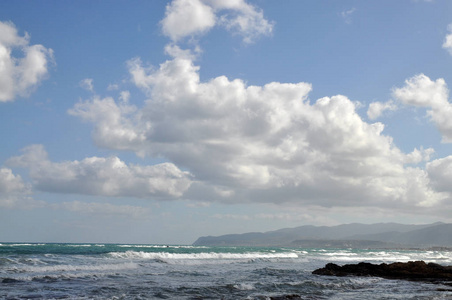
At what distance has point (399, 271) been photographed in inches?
1328

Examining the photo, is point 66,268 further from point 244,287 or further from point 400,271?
point 400,271

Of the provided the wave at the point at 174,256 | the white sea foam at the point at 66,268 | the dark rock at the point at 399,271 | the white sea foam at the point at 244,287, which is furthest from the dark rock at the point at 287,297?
the wave at the point at 174,256

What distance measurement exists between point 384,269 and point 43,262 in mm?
29533

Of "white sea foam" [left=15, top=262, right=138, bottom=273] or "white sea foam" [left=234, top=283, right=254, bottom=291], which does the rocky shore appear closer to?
"white sea foam" [left=234, top=283, right=254, bottom=291]

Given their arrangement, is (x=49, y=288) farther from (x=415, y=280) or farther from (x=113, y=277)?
(x=415, y=280)

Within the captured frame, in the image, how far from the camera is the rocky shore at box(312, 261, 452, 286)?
31.6 m

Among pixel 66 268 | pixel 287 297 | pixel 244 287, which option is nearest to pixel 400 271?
pixel 244 287

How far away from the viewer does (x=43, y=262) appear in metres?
34.9

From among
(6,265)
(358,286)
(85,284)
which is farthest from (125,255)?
(358,286)

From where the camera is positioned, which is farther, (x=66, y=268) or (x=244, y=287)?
(x=66, y=268)

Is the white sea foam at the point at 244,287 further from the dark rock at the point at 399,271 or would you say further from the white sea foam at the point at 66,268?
the white sea foam at the point at 66,268

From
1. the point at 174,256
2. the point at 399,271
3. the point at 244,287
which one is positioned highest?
the point at 244,287

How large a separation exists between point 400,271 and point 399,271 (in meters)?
0.08

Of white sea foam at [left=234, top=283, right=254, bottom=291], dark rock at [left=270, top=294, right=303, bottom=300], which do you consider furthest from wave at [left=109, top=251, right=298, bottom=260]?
dark rock at [left=270, top=294, right=303, bottom=300]
